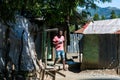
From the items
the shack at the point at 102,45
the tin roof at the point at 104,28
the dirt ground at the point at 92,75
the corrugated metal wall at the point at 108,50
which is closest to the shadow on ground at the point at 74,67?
the dirt ground at the point at 92,75

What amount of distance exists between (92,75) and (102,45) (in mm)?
1621

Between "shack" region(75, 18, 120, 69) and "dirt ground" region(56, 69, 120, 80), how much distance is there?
1.11 feet

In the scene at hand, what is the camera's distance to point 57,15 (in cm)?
1313

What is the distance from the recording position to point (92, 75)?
17.8m

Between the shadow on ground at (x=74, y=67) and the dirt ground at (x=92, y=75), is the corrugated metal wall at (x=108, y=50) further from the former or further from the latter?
the shadow on ground at (x=74, y=67)

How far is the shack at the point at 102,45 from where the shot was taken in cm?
1825

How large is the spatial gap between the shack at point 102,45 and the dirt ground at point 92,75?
0.34 metres

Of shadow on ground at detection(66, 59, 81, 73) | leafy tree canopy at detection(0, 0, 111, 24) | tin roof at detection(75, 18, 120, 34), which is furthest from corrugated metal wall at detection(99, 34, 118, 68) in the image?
leafy tree canopy at detection(0, 0, 111, 24)

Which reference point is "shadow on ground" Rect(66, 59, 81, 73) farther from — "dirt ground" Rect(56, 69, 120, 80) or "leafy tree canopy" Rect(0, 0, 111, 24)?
"leafy tree canopy" Rect(0, 0, 111, 24)

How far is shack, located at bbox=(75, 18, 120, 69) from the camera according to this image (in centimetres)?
1825

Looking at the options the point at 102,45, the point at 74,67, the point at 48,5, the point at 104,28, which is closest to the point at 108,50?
the point at 102,45

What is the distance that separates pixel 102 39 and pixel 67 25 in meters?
3.13

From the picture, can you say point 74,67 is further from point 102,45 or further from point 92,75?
point 92,75

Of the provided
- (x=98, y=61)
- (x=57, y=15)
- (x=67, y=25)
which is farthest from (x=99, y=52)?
(x=57, y=15)
